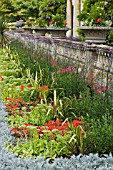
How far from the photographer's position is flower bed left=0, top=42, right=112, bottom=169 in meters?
3.85

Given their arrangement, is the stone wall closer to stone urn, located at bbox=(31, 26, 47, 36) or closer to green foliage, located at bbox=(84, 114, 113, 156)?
green foliage, located at bbox=(84, 114, 113, 156)

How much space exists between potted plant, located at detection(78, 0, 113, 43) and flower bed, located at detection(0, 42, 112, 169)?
38.4 inches

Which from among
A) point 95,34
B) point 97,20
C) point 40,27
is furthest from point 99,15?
point 40,27

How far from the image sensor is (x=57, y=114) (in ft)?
16.9

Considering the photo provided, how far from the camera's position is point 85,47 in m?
6.39

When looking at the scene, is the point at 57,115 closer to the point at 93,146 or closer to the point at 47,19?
the point at 93,146

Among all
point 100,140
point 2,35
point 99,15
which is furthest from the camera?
point 2,35

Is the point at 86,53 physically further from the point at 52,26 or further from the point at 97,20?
the point at 52,26

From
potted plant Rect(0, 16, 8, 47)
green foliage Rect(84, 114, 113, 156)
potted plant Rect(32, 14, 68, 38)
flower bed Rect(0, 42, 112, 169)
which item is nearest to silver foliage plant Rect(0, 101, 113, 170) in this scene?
flower bed Rect(0, 42, 112, 169)

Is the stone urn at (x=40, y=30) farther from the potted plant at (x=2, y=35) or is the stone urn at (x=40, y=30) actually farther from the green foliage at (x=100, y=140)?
the green foliage at (x=100, y=140)

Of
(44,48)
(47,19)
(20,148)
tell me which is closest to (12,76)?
(44,48)

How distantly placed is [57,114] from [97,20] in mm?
4122

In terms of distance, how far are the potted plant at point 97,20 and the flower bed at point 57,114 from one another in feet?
3.20

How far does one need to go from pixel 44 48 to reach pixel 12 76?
1.18 meters
